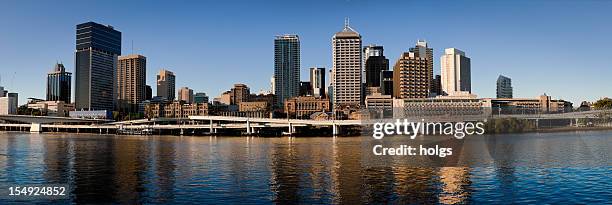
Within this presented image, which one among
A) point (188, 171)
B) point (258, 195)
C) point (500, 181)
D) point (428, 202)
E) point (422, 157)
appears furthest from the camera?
point (422, 157)

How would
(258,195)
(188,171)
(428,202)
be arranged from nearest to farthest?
(428,202) < (258,195) < (188,171)

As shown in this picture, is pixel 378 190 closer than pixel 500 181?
Yes

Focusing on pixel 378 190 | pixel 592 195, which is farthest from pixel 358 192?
pixel 592 195

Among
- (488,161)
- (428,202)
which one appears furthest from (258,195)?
(488,161)

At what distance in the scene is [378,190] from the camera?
4600cm

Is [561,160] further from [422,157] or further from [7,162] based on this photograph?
[7,162]

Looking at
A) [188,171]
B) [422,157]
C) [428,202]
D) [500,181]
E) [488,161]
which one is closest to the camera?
[428,202]

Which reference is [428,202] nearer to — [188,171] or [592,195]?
[592,195]

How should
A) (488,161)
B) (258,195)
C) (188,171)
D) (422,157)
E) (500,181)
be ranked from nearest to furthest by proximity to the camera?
(258,195) < (500,181) < (188,171) < (488,161) < (422,157)

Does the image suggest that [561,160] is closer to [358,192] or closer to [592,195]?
[592,195]

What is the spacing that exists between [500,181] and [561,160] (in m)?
29.1

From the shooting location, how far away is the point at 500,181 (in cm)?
5219

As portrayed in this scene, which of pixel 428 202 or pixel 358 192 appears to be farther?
pixel 358 192

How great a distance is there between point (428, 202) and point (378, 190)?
20.4 ft
